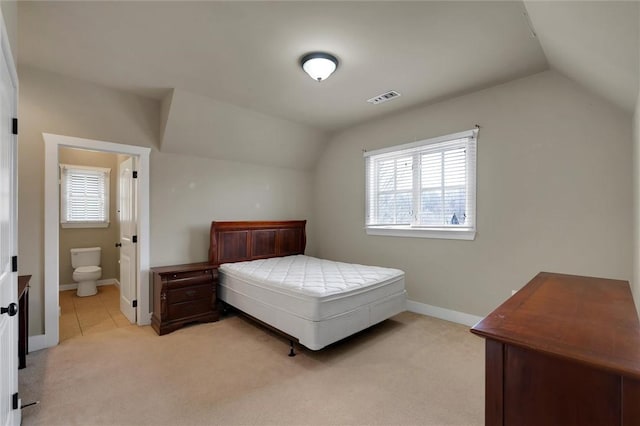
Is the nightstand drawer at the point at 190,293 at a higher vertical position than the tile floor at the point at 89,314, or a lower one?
higher

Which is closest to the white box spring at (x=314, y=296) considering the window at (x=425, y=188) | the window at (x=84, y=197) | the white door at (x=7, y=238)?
the window at (x=425, y=188)

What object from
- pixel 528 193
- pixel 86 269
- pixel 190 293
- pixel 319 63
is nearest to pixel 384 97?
pixel 319 63

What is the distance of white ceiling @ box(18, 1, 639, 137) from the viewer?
1.98 m

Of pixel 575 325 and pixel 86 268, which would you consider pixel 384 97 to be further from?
pixel 86 268

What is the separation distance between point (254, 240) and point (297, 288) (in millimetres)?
1888

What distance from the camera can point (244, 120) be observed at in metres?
4.06

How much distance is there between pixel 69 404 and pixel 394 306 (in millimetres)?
2910

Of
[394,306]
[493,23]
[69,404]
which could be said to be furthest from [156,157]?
[493,23]

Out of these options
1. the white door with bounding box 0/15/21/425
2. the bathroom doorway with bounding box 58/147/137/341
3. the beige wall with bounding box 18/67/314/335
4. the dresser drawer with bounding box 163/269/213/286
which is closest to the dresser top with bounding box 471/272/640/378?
the white door with bounding box 0/15/21/425

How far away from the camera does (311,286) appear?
2.82 m

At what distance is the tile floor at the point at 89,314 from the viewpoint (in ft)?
11.3

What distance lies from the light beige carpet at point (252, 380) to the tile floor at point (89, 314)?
10.3 inches

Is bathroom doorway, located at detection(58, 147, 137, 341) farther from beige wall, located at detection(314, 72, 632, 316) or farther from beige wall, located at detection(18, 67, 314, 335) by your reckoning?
beige wall, located at detection(314, 72, 632, 316)

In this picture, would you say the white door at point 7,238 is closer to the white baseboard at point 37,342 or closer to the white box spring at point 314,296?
the white baseboard at point 37,342
